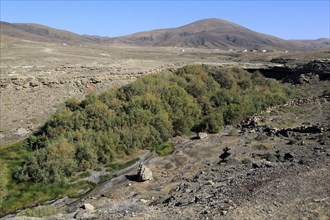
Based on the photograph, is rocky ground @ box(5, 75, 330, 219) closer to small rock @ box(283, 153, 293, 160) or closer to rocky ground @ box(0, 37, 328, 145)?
small rock @ box(283, 153, 293, 160)

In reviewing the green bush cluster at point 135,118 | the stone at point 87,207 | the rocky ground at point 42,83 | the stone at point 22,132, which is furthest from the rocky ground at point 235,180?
the rocky ground at point 42,83

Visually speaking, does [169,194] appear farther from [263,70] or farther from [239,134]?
[263,70]

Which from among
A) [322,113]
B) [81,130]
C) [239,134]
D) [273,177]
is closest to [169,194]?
[273,177]

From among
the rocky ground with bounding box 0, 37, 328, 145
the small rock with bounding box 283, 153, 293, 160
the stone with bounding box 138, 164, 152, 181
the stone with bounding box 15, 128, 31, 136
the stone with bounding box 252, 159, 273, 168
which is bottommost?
the stone with bounding box 138, 164, 152, 181

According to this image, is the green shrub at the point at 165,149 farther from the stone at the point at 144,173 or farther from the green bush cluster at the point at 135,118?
the stone at the point at 144,173

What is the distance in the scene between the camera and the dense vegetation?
22.7 metres

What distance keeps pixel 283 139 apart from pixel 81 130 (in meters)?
12.5

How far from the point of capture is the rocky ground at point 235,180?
1533 centimetres

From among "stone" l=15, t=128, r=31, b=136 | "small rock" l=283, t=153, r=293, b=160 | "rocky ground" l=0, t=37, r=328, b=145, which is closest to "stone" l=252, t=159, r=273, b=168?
"small rock" l=283, t=153, r=293, b=160

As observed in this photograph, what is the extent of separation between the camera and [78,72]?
1449 inches

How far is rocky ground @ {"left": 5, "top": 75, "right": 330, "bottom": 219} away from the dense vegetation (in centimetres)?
147

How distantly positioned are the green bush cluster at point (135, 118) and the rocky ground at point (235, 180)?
4.72ft

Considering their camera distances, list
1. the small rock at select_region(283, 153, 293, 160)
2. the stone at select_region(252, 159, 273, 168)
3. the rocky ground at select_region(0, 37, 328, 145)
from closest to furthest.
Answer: the stone at select_region(252, 159, 273, 168), the small rock at select_region(283, 153, 293, 160), the rocky ground at select_region(0, 37, 328, 145)

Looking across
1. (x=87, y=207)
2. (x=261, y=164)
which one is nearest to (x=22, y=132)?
(x=87, y=207)
